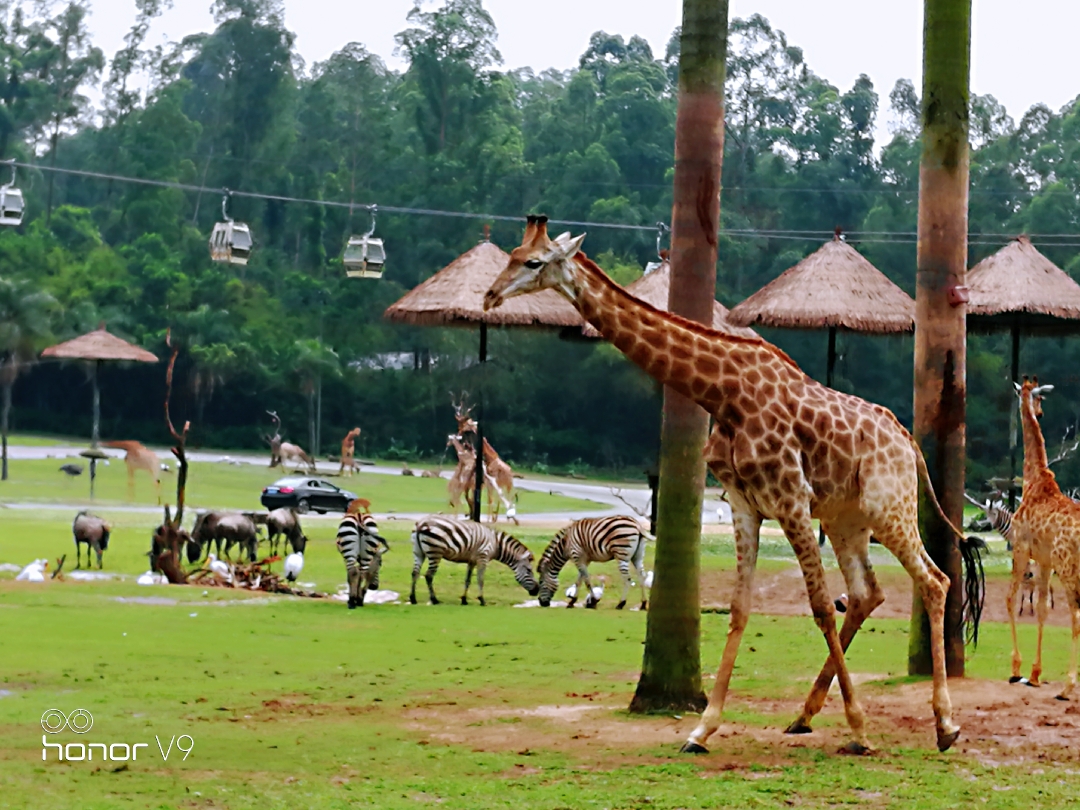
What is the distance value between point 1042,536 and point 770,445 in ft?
11.2

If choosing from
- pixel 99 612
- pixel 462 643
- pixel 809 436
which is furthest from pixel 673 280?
pixel 99 612

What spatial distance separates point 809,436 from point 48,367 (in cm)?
4470

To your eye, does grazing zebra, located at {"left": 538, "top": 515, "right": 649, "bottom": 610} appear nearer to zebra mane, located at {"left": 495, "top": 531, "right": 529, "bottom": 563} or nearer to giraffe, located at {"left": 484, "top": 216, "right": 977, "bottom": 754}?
zebra mane, located at {"left": 495, "top": 531, "right": 529, "bottom": 563}

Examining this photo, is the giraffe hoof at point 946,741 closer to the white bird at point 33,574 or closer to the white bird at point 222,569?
the white bird at point 222,569

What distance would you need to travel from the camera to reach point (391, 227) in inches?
2208

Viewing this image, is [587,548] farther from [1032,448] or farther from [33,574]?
[1032,448]

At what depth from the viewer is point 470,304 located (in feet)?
70.3

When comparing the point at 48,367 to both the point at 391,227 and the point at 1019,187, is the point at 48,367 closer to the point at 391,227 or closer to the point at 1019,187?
the point at 391,227

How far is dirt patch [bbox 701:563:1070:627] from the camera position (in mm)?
16312

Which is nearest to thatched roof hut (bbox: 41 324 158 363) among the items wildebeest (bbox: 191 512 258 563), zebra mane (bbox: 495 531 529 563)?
wildebeest (bbox: 191 512 258 563)

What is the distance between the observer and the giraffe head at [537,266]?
7684 millimetres

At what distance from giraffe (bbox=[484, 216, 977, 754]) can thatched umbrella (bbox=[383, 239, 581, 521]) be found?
41.5ft

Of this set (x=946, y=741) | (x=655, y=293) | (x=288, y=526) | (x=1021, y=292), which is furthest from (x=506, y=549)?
(x=946, y=741)

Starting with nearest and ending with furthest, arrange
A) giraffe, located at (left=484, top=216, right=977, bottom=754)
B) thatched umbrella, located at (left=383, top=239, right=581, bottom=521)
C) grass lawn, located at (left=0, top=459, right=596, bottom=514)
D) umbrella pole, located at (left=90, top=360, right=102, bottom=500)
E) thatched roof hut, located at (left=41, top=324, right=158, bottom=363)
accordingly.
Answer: giraffe, located at (left=484, top=216, right=977, bottom=754)
thatched umbrella, located at (left=383, top=239, right=581, bottom=521)
grass lawn, located at (left=0, top=459, right=596, bottom=514)
thatched roof hut, located at (left=41, top=324, right=158, bottom=363)
umbrella pole, located at (left=90, top=360, right=102, bottom=500)
